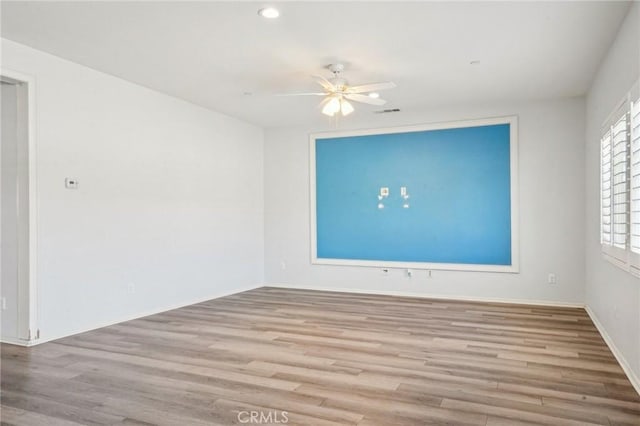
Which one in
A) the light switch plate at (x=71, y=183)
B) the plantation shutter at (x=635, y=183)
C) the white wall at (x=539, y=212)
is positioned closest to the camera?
the plantation shutter at (x=635, y=183)

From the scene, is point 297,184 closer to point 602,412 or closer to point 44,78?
point 44,78

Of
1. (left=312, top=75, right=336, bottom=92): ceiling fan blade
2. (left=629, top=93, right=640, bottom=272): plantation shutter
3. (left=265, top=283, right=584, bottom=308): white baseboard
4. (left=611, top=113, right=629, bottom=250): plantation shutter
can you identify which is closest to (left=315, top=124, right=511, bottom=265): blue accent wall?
(left=265, top=283, right=584, bottom=308): white baseboard

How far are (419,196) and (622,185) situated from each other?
3407 mm

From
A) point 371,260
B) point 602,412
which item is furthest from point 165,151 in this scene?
point 602,412

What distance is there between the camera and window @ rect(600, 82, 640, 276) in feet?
10.7

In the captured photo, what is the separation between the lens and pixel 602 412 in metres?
2.81

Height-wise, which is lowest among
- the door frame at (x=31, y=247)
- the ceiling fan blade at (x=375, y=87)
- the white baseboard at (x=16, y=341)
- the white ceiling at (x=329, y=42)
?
the white baseboard at (x=16, y=341)

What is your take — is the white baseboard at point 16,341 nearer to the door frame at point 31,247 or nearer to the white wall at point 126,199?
the door frame at point 31,247

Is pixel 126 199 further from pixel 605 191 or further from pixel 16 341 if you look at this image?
pixel 605 191

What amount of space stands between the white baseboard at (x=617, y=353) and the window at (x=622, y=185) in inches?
29.2

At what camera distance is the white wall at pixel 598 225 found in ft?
10.9

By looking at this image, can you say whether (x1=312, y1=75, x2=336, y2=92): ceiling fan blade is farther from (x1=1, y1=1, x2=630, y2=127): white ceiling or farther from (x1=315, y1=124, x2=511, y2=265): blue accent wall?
(x1=315, y1=124, x2=511, y2=265): blue accent wall

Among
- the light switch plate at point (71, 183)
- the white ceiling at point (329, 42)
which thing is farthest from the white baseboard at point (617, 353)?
the light switch plate at point (71, 183)

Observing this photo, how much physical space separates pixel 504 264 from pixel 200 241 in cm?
436
